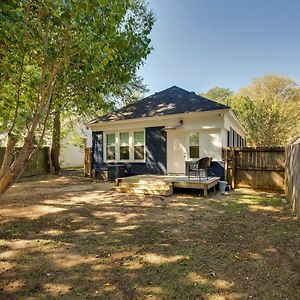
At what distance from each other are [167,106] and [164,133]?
151 cm

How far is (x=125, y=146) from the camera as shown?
13.6 m

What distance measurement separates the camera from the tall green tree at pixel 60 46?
392 centimetres

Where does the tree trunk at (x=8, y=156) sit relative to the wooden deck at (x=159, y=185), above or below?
above

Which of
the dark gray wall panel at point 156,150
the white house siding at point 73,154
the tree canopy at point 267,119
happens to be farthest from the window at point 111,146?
the tree canopy at point 267,119

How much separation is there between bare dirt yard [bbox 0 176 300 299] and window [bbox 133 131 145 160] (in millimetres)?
6005

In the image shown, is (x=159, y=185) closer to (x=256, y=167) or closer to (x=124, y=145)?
(x=256, y=167)

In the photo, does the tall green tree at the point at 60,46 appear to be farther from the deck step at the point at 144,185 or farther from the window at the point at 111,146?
the window at the point at 111,146

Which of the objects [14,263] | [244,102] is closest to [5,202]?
[14,263]

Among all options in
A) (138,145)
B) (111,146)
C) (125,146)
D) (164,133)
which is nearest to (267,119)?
(164,133)

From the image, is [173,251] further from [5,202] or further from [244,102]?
[244,102]

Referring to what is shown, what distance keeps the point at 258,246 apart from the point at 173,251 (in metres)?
1.43

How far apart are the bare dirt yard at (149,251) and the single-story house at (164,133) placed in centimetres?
461

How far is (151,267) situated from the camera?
333 centimetres

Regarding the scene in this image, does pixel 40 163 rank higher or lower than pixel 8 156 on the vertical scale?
lower
